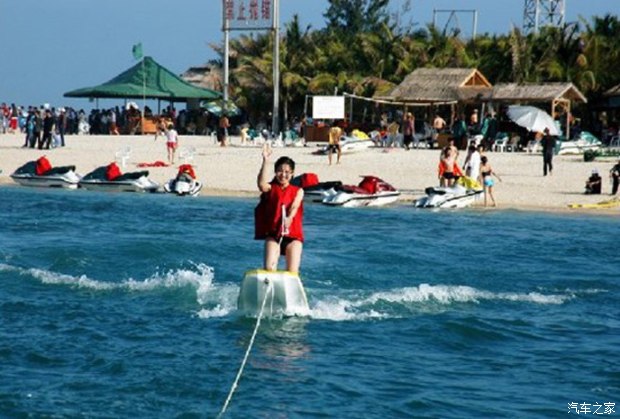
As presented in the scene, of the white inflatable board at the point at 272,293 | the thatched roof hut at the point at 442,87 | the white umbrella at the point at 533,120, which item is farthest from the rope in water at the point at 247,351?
the thatched roof hut at the point at 442,87

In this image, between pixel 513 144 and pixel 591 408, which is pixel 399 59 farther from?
pixel 591 408

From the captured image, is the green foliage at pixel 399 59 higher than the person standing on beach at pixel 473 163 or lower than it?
higher

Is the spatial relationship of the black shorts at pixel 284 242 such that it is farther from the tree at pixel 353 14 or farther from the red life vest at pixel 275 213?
the tree at pixel 353 14

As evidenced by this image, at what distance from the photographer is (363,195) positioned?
27609 millimetres

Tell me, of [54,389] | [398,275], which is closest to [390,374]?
[54,389]

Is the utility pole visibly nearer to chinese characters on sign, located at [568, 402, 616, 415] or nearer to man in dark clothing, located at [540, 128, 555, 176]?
man in dark clothing, located at [540, 128, 555, 176]

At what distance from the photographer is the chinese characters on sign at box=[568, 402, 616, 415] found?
10409 millimetres

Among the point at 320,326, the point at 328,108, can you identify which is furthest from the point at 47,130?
the point at 320,326

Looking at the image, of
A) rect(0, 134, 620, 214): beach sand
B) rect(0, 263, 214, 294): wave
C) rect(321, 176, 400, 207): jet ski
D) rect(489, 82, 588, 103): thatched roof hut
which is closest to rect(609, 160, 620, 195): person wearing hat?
rect(0, 134, 620, 214): beach sand

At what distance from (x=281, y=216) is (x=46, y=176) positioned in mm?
20016

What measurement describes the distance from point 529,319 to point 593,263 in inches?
224

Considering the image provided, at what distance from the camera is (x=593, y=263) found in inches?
774

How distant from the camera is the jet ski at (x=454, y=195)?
88.4 feet

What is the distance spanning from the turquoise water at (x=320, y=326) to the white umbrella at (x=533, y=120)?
1487cm
